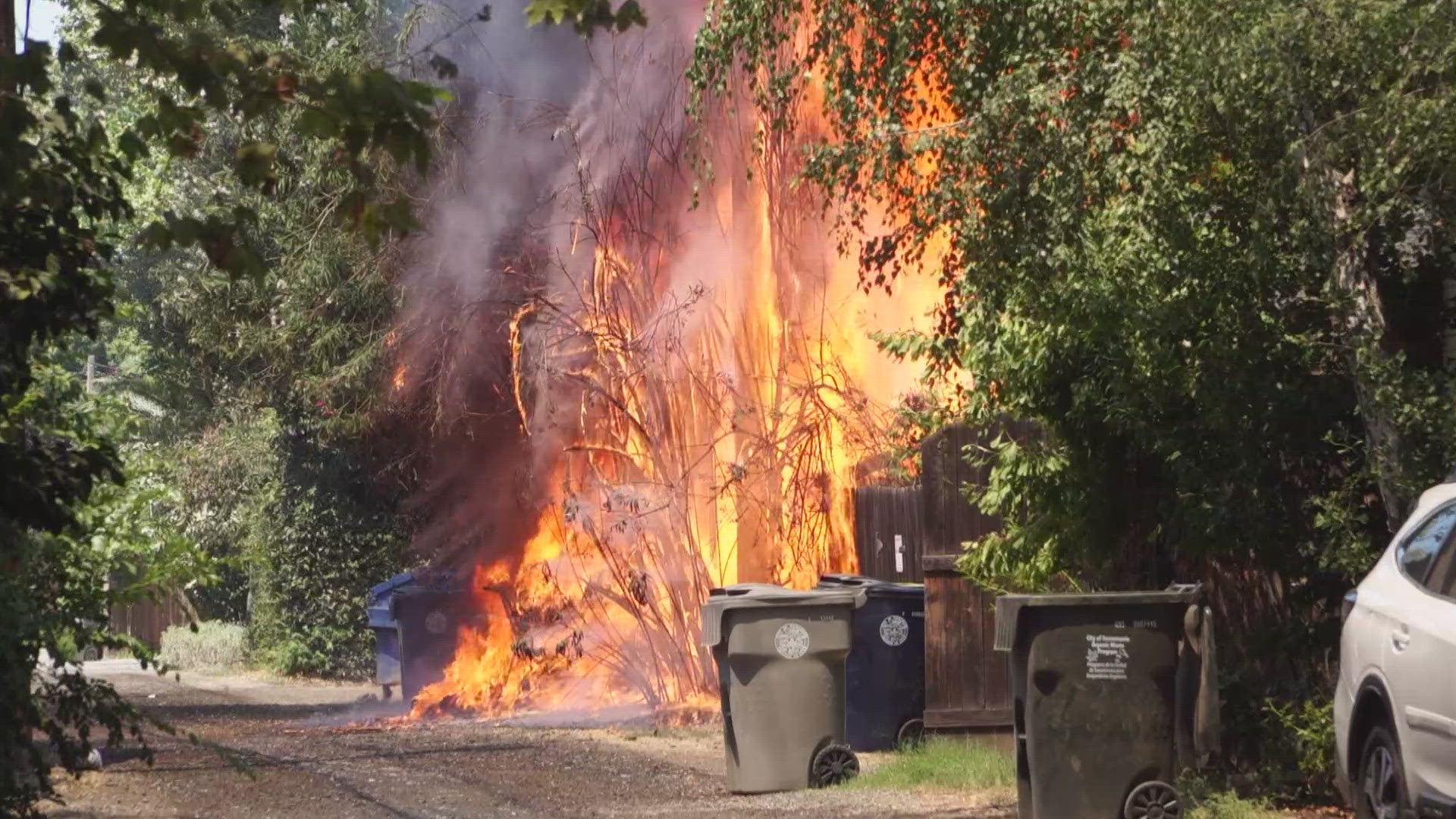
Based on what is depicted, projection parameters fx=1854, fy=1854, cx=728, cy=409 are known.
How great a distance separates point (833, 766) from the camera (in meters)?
12.4

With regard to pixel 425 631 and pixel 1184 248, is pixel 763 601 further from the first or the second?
pixel 425 631

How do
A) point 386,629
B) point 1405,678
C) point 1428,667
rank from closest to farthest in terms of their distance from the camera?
point 1428,667 → point 1405,678 → point 386,629

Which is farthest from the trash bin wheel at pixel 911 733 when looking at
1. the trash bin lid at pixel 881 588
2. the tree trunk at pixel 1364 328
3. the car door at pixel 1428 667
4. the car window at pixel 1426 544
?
the car door at pixel 1428 667

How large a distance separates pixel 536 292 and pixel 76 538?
32.8 ft

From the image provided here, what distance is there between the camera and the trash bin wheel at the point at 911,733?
13961 mm

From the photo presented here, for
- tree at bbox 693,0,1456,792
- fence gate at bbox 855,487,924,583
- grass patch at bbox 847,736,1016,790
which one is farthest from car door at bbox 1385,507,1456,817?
fence gate at bbox 855,487,924,583

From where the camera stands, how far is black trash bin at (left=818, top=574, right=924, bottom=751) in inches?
555

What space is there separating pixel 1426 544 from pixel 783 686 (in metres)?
5.57

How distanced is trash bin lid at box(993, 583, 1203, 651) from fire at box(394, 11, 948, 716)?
7.56 m

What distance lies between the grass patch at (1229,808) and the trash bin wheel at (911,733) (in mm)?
4050

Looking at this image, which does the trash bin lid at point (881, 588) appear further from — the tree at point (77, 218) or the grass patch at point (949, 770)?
the tree at point (77, 218)

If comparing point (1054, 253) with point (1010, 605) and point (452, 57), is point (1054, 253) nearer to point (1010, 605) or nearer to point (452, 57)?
point (1010, 605)

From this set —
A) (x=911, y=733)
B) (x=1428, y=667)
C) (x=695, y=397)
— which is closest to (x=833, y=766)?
(x=911, y=733)

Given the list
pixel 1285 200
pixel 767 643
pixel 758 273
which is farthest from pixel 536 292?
pixel 1285 200
